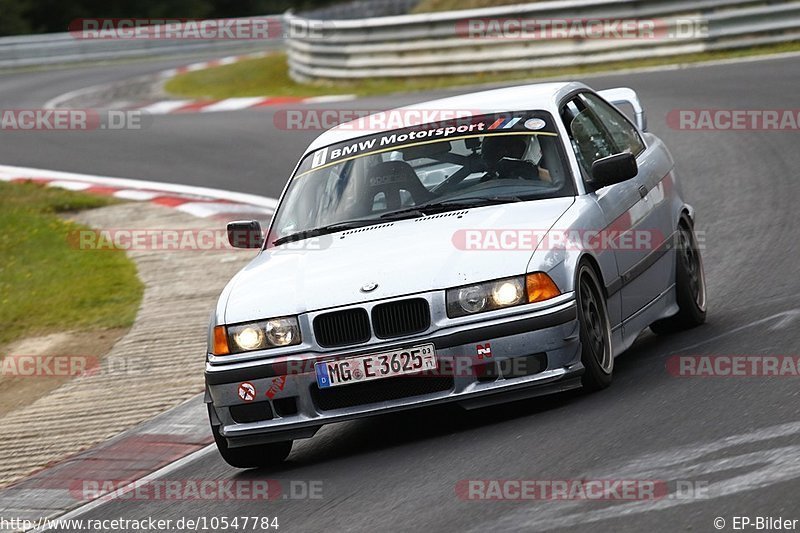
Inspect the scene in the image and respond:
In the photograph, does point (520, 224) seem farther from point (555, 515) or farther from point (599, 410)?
point (555, 515)

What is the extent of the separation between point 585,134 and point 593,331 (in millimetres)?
1512

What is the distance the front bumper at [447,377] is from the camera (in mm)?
6352

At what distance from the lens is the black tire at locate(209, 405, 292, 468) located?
22.3 ft

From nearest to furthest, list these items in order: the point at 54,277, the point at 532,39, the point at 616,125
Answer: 1. the point at 616,125
2. the point at 54,277
3. the point at 532,39

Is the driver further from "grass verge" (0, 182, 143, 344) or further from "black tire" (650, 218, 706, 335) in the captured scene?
"grass verge" (0, 182, 143, 344)

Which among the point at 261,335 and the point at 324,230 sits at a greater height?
the point at 324,230

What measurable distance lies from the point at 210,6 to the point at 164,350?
48.8m

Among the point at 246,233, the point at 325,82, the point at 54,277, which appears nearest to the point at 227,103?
the point at 325,82

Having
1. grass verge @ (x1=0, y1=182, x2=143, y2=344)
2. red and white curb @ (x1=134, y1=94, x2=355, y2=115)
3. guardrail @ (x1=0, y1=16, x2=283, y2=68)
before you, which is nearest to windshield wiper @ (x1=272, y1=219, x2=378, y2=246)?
grass verge @ (x1=0, y1=182, x2=143, y2=344)

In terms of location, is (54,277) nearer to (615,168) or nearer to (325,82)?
(615,168)

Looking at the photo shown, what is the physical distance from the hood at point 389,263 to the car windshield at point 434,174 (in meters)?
0.17

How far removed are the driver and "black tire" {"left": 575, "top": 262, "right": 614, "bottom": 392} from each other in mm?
758

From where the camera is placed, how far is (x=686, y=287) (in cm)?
816

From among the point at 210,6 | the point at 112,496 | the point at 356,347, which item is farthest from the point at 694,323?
the point at 210,6
